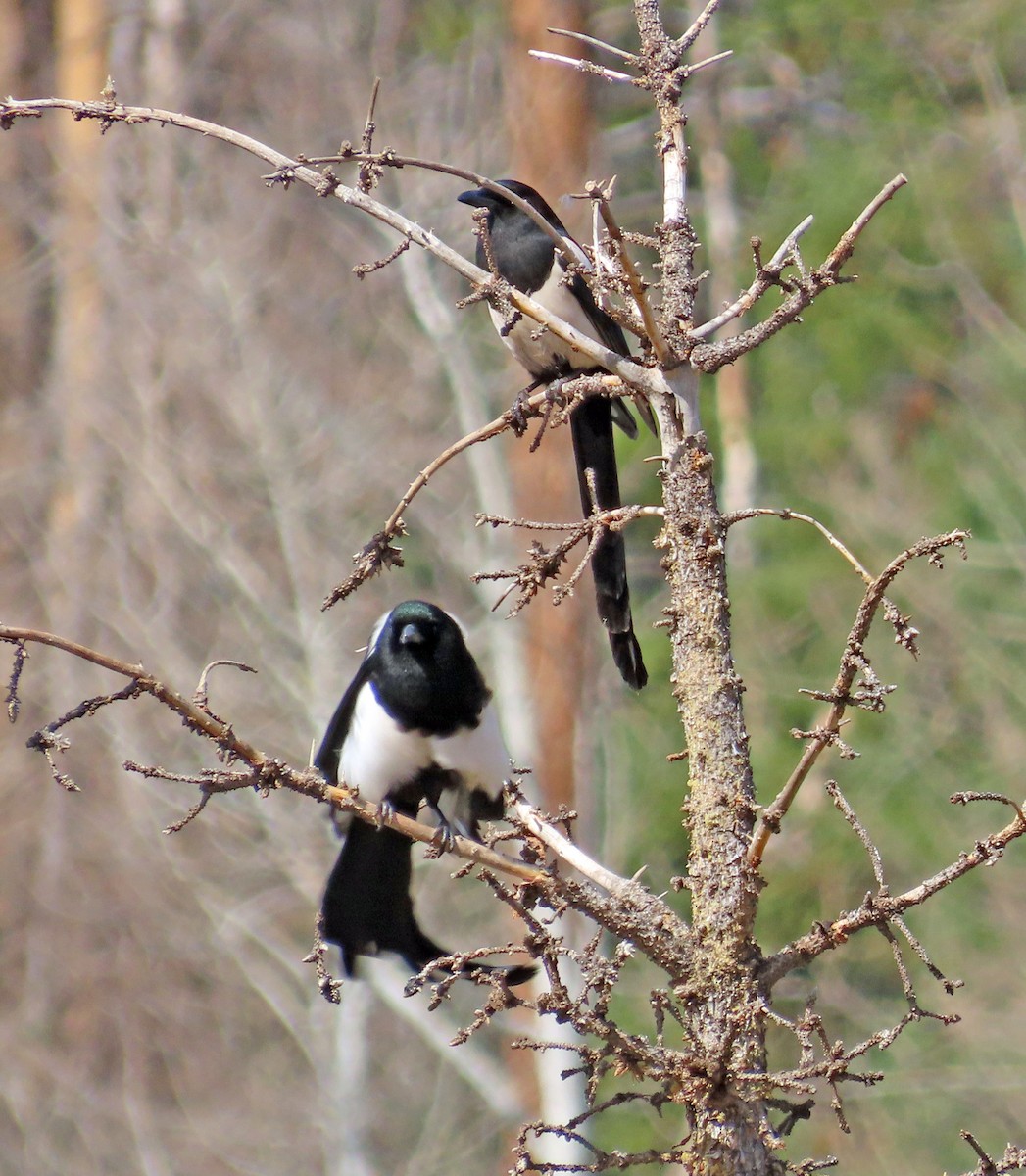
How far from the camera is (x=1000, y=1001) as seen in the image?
30.4ft

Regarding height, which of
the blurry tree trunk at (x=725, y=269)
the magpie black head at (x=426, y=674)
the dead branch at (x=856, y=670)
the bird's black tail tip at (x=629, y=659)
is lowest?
the dead branch at (x=856, y=670)

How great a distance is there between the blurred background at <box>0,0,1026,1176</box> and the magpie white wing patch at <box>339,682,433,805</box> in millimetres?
4167

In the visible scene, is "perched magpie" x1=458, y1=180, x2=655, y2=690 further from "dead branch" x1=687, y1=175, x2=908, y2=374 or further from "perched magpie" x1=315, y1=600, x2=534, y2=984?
"dead branch" x1=687, y1=175, x2=908, y2=374

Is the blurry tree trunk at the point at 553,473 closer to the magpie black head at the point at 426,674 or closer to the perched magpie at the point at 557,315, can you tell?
the perched magpie at the point at 557,315

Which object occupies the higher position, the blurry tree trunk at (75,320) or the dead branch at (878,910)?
the blurry tree trunk at (75,320)

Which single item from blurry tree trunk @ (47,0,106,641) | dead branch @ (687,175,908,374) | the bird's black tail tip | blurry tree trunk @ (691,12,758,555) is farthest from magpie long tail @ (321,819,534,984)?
blurry tree trunk @ (691,12,758,555)

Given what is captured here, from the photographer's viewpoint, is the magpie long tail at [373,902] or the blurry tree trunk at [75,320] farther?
the blurry tree trunk at [75,320]

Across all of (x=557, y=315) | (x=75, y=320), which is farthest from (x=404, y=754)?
(x=75, y=320)

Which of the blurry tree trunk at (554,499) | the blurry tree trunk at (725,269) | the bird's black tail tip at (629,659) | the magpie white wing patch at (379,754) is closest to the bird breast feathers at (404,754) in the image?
the magpie white wing patch at (379,754)

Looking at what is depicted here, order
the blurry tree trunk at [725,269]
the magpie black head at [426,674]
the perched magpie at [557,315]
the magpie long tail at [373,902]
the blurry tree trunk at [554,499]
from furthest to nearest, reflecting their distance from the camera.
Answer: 1. the blurry tree trunk at [725,269]
2. the blurry tree trunk at [554,499]
3. the perched magpie at [557,315]
4. the magpie black head at [426,674]
5. the magpie long tail at [373,902]

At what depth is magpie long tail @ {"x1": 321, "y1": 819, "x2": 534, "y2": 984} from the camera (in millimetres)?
3338

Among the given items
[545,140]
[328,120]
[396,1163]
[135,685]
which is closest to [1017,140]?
[545,140]

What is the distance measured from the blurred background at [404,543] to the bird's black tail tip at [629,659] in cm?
476

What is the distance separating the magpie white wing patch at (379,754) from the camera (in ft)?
11.4
